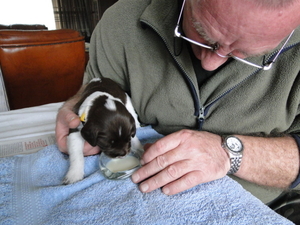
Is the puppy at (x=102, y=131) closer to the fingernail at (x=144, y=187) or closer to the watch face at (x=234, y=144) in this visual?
the fingernail at (x=144, y=187)

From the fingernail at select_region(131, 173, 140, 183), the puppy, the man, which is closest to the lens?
the man

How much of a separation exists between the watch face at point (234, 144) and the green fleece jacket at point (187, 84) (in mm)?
161

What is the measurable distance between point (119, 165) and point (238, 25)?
33.0 inches

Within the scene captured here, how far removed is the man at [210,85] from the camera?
92cm

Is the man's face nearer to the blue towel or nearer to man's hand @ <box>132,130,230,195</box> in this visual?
man's hand @ <box>132,130,230,195</box>

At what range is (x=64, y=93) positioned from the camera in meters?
3.07

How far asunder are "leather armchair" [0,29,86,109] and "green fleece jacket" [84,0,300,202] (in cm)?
134

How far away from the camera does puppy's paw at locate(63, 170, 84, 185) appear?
1.08 meters

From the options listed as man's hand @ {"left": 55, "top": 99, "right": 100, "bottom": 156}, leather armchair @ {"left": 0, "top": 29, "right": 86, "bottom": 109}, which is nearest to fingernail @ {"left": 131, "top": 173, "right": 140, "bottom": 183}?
man's hand @ {"left": 55, "top": 99, "right": 100, "bottom": 156}

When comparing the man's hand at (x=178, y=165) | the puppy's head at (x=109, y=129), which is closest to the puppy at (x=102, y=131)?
the puppy's head at (x=109, y=129)

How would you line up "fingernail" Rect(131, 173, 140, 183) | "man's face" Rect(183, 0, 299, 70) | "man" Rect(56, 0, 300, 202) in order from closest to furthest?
"man's face" Rect(183, 0, 299, 70)
"man" Rect(56, 0, 300, 202)
"fingernail" Rect(131, 173, 140, 183)

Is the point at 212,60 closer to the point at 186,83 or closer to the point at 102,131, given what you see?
the point at 186,83

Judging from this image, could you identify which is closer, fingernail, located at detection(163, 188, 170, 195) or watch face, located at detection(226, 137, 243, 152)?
fingernail, located at detection(163, 188, 170, 195)

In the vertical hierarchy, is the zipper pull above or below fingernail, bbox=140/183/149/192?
above
